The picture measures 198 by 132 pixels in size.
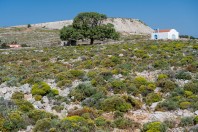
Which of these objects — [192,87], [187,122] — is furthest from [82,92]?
[187,122]

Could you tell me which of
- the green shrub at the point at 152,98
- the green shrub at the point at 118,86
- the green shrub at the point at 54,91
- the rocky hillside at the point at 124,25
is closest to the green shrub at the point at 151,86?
the green shrub at the point at 152,98

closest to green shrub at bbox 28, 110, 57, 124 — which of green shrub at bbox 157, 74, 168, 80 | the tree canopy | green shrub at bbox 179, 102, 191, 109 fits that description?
green shrub at bbox 179, 102, 191, 109

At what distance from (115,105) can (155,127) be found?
4.00 metres

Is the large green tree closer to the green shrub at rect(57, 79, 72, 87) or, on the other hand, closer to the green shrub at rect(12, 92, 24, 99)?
the green shrub at rect(57, 79, 72, 87)

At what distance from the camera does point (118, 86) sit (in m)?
22.4

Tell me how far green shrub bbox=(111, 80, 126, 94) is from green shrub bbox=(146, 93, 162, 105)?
2.06m

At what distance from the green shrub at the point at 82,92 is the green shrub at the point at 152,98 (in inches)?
137

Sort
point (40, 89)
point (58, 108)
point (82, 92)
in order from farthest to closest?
1. point (40, 89)
2. point (82, 92)
3. point (58, 108)

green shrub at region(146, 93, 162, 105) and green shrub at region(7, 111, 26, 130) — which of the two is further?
green shrub at region(146, 93, 162, 105)

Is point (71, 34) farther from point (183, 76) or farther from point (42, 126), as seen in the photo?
point (42, 126)

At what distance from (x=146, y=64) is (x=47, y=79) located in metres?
9.74

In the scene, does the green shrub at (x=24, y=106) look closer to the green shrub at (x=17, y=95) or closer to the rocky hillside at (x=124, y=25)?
the green shrub at (x=17, y=95)

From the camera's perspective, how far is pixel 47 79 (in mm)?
26047

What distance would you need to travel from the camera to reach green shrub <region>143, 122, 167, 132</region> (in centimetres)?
1473
